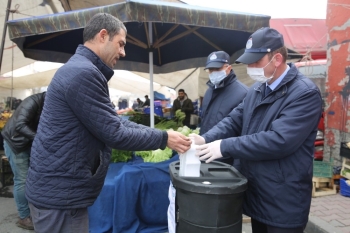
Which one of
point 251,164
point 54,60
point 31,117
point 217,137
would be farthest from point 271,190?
point 54,60

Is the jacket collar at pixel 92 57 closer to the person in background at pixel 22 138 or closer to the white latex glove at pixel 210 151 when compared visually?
the white latex glove at pixel 210 151

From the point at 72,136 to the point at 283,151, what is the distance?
4.25 ft

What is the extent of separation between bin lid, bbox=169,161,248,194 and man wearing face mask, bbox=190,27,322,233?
0.43 feet

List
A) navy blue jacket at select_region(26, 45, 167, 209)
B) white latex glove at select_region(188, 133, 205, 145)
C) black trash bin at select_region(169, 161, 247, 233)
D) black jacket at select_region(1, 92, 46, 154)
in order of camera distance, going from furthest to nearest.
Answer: black jacket at select_region(1, 92, 46, 154)
white latex glove at select_region(188, 133, 205, 145)
black trash bin at select_region(169, 161, 247, 233)
navy blue jacket at select_region(26, 45, 167, 209)

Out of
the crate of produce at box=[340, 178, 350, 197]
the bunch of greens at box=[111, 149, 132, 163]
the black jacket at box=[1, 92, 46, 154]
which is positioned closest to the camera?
the black jacket at box=[1, 92, 46, 154]

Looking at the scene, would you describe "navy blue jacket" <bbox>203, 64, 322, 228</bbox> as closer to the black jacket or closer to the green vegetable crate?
the black jacket

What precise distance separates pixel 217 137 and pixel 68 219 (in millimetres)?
1286

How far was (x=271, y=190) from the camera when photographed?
1783 mm

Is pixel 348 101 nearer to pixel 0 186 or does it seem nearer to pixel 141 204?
pixel 141 204

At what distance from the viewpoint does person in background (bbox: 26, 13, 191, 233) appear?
5.30 ft

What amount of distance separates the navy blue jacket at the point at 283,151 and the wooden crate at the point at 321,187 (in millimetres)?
3141

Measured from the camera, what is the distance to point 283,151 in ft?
5.57

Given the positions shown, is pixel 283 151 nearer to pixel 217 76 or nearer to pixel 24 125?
pixel 217 76

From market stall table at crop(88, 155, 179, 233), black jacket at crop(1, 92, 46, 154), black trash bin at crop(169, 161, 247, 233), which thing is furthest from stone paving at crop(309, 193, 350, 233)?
black jacket at crop(1, 92, 46, 154)
